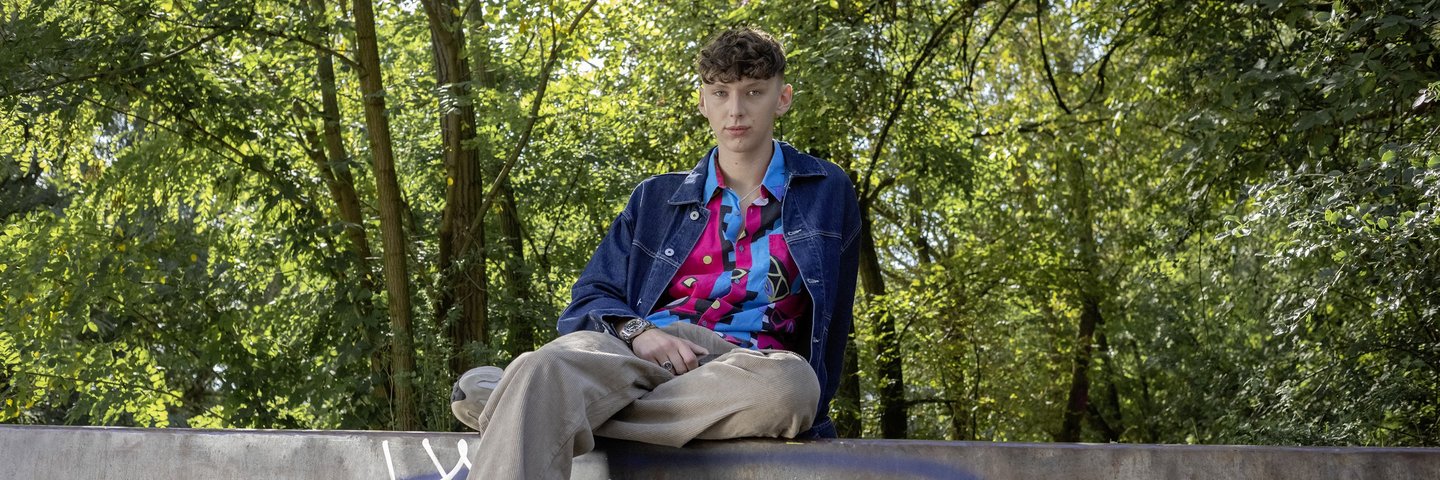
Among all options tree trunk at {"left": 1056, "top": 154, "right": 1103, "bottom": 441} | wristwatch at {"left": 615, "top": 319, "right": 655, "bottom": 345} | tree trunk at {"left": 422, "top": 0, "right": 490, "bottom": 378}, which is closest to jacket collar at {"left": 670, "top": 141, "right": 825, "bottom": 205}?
wristwatch at {"left": 615, "top": 319, "right": 655, "bottom": 345}

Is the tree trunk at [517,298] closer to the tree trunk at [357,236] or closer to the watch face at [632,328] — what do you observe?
the tree trunk at [357,236]

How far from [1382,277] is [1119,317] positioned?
7.98m

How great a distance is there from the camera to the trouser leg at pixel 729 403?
2797 millimetres

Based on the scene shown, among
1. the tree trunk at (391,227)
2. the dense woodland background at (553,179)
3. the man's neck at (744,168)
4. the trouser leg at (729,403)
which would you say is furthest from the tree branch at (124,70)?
the trouser leg at (729,403)

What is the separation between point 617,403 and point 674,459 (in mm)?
180

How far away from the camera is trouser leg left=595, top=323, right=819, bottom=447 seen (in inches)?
110

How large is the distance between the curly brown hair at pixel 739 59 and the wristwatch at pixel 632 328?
595 millimetres

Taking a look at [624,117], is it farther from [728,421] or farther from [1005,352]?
[728,421]

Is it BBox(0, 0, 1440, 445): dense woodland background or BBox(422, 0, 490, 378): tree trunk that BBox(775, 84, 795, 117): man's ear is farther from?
BBox(422, 0, 490, 378): tree trunk

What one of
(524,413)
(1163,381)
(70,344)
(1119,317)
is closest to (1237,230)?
(524,413)

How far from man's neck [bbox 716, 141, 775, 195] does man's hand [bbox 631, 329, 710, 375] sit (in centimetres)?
49

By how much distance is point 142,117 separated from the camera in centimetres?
786

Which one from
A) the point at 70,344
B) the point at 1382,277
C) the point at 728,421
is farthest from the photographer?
the point at 70,344

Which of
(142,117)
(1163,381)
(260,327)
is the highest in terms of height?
(142,117)
